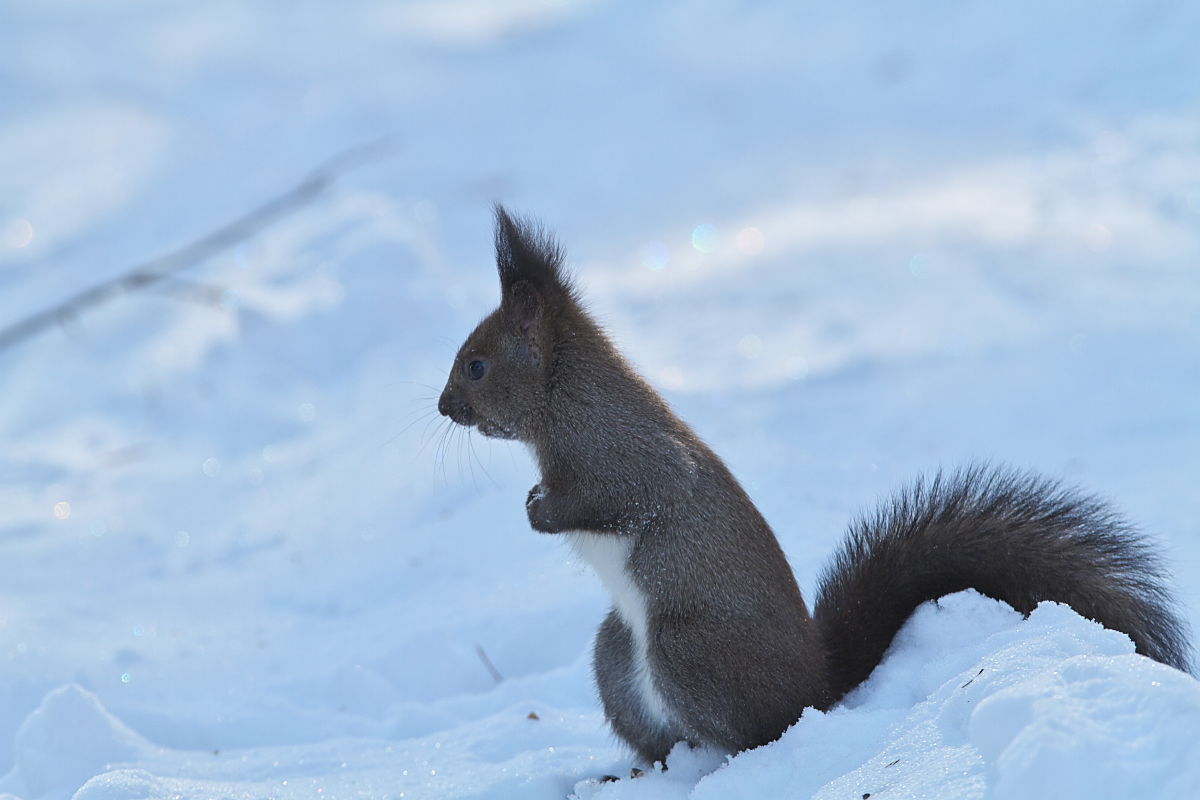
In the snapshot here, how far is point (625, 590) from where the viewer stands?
2633 mm

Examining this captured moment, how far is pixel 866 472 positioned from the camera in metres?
4.36

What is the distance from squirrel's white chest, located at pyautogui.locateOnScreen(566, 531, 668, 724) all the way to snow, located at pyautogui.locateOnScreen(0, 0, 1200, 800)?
177mm

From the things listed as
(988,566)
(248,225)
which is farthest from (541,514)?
(248,225)

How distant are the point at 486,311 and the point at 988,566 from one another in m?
3.41

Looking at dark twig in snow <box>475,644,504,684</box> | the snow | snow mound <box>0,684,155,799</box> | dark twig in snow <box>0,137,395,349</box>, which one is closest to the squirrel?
the snow

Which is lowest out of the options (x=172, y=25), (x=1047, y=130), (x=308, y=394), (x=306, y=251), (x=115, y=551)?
(x=115, y=551)

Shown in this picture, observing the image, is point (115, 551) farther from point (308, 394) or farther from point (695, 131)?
point (695, 131)

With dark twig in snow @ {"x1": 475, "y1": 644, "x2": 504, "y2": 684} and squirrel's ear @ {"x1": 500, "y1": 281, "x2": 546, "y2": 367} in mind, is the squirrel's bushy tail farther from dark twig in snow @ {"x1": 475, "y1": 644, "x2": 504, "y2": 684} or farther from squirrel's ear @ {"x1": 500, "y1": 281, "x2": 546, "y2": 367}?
dark twig in snow @ {"x1": 475, "y1": 644, "x2": 504, "y2": 684}

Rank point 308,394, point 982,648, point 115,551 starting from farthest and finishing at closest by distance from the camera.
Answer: point 308,394
point 115,551
point 982,648

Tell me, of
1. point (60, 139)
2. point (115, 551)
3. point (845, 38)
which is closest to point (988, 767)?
point (115, 551)

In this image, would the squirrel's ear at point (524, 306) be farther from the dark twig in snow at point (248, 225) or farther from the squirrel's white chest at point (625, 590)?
the dark twig in snow at point (248, 225)

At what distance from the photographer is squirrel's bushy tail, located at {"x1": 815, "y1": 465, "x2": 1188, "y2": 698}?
253cm

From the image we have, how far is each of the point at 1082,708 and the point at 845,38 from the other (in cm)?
706

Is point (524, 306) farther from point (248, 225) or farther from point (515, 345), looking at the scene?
point (248, 225)
